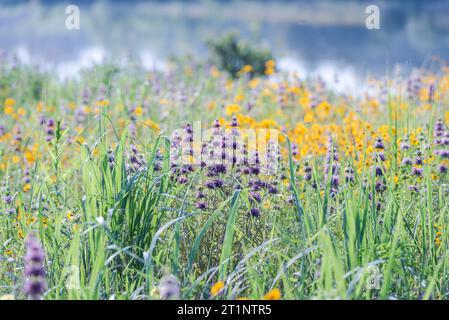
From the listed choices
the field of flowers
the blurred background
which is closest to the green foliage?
the blurred background

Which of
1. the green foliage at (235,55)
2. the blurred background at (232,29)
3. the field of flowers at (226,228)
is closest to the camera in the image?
the field of flowers at (226,228)

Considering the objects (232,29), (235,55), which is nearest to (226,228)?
(235,55)

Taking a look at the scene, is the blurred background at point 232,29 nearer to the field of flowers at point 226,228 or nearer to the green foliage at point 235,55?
the green foliage at point 235,55

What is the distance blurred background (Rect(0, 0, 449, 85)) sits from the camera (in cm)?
1042

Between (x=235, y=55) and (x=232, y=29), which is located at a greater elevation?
(x=232, y=29)

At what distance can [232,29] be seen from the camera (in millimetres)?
9594

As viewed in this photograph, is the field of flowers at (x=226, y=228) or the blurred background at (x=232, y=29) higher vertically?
the blurred background at (x=232, y=29)

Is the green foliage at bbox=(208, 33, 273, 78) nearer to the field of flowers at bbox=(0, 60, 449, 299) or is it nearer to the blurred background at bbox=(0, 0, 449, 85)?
the blurred background at bbox=(0, 0, 449, 85)

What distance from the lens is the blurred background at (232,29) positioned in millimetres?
10422

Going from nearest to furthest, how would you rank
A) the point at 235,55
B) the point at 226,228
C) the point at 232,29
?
the point at 226,228 < the point at 235,55 < the point at 232,29

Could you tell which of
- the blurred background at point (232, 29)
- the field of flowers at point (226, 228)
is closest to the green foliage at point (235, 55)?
Result: the blurred background at point (232, 29)

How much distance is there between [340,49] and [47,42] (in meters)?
6.03

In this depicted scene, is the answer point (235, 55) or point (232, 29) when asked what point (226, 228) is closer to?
point (235, 55)

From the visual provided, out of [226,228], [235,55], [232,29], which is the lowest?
[226,228]
